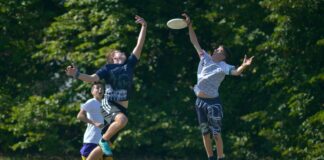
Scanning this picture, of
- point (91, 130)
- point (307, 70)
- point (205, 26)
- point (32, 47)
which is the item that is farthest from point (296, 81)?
point (91, 130)

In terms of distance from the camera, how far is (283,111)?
21.4 metres

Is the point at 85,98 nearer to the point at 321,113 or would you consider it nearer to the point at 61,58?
the point at 61,58

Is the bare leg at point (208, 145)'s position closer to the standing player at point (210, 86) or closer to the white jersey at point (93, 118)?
the standing player at point (210, 86)

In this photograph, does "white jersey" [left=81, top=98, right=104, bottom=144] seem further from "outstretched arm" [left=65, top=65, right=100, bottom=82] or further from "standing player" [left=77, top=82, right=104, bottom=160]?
"outstretched arm" [left=65, top=65, right=100, bottom=82]

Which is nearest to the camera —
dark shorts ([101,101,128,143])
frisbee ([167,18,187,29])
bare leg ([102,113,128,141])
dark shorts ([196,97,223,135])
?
bare leg ([102,113,128,141])

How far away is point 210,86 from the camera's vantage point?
579 inches

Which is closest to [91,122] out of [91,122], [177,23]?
[91,122]

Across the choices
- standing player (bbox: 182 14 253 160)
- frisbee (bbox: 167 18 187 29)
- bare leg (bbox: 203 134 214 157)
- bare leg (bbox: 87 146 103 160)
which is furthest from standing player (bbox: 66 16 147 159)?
bare leg (bbox: 203 134 214 157)

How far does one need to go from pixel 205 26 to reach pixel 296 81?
106 inches

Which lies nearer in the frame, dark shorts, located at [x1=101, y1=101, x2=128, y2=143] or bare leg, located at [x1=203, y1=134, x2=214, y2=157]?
dark shorts, located at [x1=101, y1=101, x2=128, y2=143]

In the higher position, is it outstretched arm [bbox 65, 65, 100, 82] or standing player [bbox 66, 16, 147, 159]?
outstretched arm [bbox 65, 65, 100, 82]

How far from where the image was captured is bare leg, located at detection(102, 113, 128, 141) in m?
13.5

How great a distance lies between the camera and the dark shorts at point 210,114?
14773mm

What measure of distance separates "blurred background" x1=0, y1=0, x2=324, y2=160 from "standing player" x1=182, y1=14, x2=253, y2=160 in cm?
602
